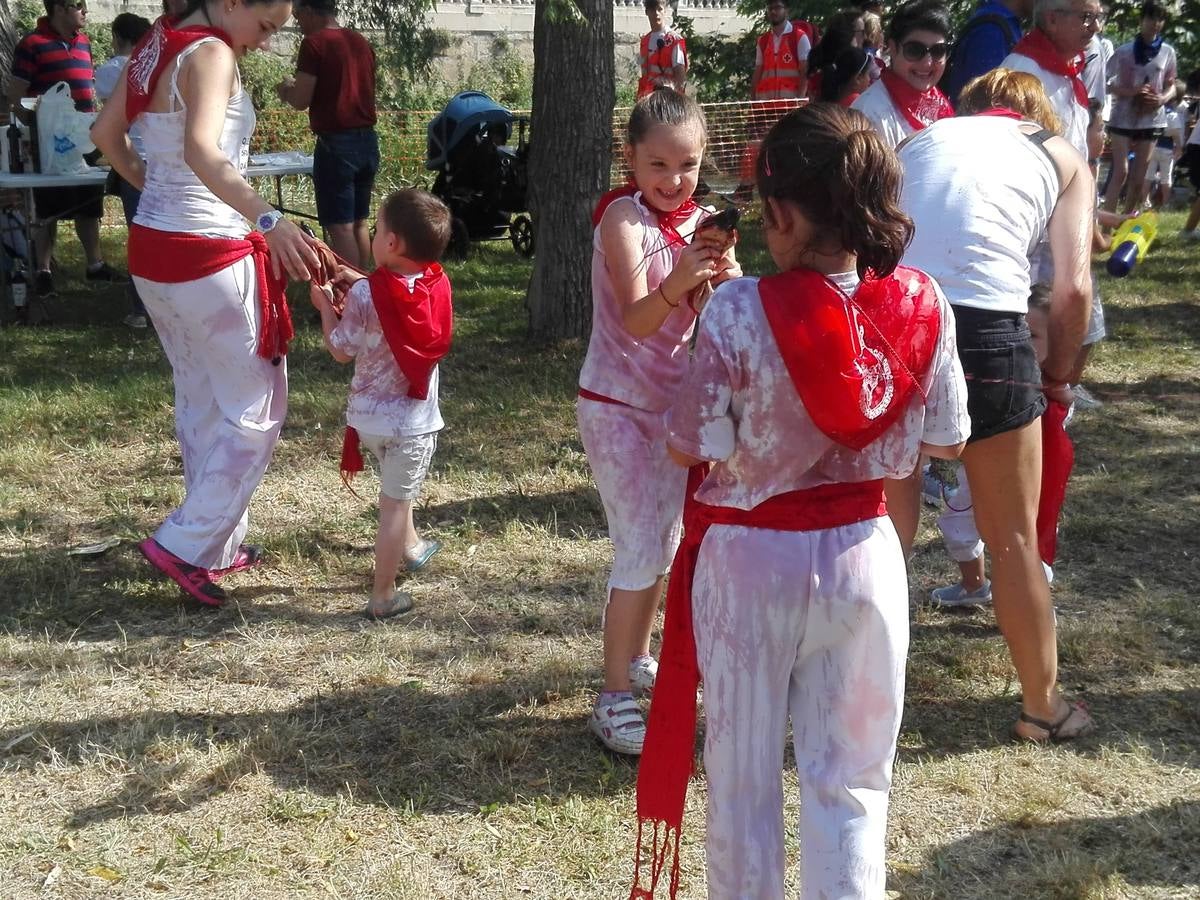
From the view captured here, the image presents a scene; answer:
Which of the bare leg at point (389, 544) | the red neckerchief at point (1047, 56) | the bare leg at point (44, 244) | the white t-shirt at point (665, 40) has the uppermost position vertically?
the white t-shirt at point (665, 40)

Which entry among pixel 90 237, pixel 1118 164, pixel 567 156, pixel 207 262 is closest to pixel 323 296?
pixel 207 262

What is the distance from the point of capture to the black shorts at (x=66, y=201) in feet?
30.5

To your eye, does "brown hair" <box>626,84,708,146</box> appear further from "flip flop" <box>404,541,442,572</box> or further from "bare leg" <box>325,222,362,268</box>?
"bare leg" <box>325,222,362,268</box>

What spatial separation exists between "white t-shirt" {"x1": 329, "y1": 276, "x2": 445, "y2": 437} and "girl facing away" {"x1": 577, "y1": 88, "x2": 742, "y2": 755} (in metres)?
1.02

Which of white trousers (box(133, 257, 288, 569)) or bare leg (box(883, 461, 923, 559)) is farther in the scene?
white trousers (box(133, 257, 288, 569))

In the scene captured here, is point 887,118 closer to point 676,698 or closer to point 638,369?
point 638,369

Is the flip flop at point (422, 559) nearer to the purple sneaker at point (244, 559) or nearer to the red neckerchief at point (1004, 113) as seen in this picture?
the purple sneaker at point (244, 559)

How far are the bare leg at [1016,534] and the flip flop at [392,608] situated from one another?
200cm

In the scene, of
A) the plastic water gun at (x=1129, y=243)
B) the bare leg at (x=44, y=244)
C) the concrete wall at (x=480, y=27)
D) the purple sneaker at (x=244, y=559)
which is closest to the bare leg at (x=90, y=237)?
the bare leg at (x=44, y=244)

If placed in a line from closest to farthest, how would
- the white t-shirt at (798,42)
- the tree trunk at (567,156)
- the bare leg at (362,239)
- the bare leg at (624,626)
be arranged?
the bare leg at (624,626) → the tree trunk at (567,156) → the bare leg at (362,239) → the white t-shirt at (798,42)

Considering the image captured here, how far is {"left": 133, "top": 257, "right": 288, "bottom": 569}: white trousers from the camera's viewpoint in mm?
4223

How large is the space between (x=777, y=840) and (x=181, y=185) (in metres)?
2.83

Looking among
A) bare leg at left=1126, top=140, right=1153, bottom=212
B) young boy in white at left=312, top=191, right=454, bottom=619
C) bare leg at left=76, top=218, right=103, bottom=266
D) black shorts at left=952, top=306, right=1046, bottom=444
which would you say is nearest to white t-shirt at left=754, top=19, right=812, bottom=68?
bare leg at left=1126, top=140, right=1153, bottom=212

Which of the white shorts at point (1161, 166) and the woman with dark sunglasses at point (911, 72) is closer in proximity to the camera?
the woman with dark sunglasses at point (911, 72)
